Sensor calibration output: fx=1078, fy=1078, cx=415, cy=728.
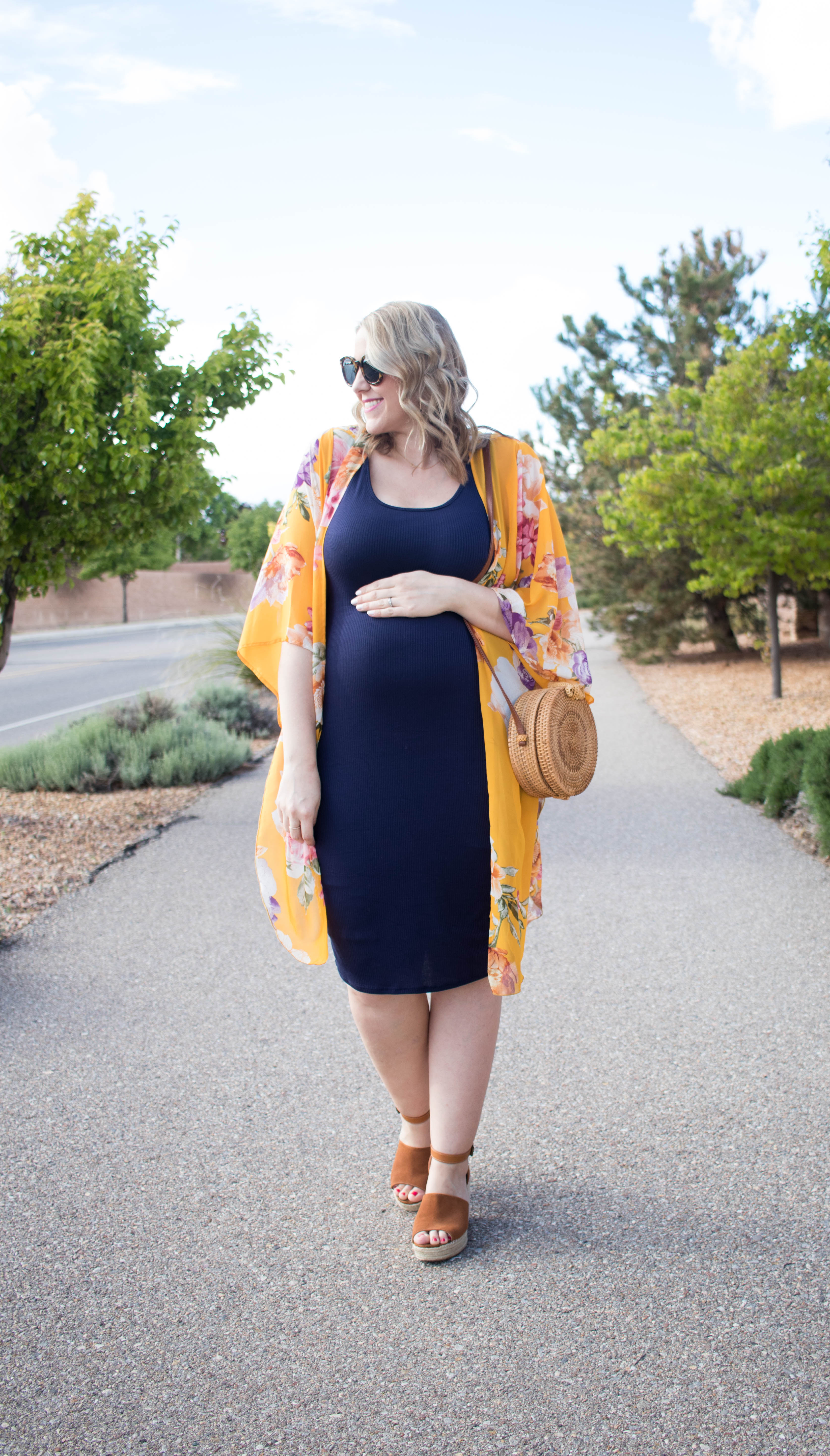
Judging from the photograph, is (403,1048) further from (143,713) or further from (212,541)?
(212,541)

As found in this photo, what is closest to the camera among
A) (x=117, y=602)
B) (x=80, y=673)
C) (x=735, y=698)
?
(x=735, y=698)

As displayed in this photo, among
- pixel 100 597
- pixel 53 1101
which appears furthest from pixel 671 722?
pixel 100 597

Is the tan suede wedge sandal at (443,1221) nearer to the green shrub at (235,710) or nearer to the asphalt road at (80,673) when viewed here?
the asphalt road at (80,673)

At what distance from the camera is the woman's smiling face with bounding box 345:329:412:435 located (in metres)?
2.34

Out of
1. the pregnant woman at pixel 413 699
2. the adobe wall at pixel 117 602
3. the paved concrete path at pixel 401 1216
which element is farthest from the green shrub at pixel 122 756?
the adobe wall at pixel 117 602

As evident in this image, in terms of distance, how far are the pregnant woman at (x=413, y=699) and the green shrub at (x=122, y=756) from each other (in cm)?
596

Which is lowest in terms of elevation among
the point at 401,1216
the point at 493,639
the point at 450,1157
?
the point at 401,1216

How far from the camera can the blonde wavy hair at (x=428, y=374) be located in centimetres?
229

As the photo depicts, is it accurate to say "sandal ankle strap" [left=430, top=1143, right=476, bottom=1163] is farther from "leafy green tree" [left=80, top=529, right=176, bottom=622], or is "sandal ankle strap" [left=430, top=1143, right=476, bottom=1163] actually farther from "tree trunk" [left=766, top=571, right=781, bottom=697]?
"leafy green tree" [left=80, top=529, right=176, bottom=622]

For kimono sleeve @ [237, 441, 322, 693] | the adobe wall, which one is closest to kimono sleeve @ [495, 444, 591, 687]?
kimono sleeve @ [237, 441, 322, 693]

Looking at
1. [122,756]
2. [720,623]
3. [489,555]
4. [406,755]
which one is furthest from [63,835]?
[720,623]

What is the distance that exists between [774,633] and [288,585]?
414 inches

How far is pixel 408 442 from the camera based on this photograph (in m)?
2.40

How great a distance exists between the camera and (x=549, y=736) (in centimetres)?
227
